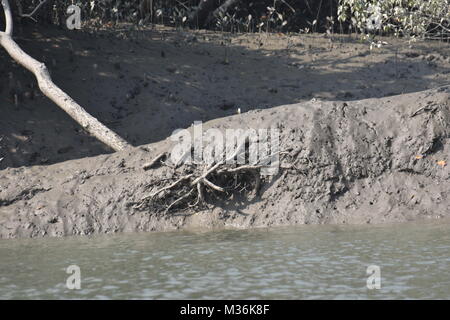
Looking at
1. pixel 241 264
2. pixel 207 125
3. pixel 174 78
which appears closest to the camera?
pixel 241 264

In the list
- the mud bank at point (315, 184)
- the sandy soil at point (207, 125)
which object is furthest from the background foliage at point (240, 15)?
the mud bank at point (315, 184)

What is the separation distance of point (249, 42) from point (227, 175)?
26.7 feet

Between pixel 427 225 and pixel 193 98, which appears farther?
pixel 193 98

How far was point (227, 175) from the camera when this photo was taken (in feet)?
34.6

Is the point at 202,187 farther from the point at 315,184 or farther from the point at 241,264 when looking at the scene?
the point at 241,264

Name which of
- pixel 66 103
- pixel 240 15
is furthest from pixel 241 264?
pixel 240 15

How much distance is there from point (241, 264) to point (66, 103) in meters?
5.17

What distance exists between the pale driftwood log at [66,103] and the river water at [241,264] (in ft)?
6.59

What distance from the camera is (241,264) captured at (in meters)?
8.08

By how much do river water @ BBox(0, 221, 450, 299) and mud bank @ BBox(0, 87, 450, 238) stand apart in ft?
1.34
